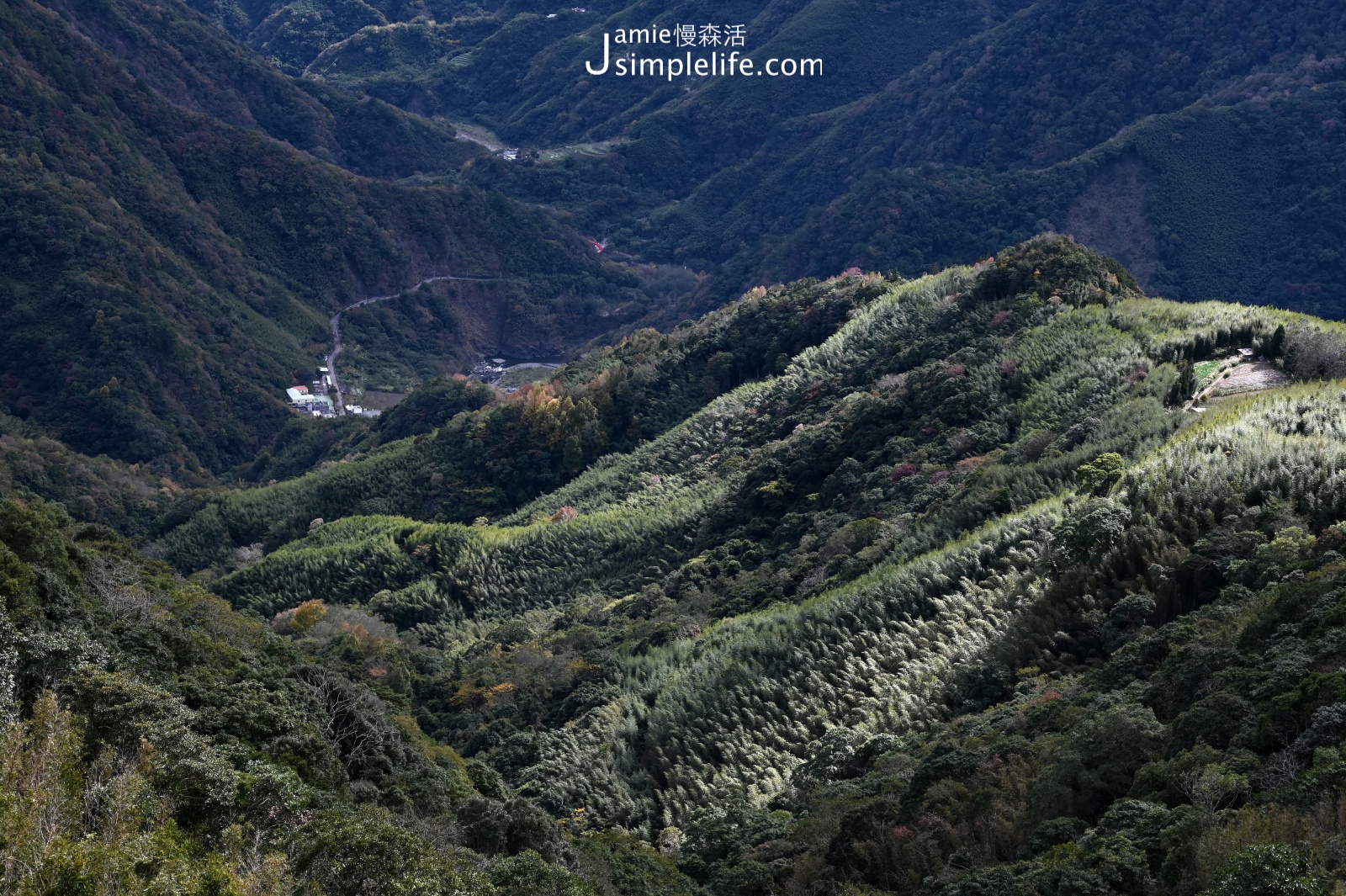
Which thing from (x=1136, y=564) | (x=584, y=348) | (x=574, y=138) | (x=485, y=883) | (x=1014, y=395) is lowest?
(x=485, y=883)

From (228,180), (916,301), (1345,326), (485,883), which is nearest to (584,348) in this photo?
(228,180)

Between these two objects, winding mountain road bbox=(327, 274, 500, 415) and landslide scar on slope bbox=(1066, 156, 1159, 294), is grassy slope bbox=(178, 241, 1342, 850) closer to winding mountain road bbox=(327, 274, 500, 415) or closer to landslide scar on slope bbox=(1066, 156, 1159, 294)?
winding mountain road bbox=(327, 274, 500, 415)

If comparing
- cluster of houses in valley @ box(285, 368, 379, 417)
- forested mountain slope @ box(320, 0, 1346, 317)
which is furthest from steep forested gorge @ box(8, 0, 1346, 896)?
cluster of houses in valley @ box(285, 368, 379, 417)

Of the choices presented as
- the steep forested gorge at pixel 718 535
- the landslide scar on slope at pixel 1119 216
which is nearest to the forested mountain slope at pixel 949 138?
the landslide scar on slope at pixel 1119 216

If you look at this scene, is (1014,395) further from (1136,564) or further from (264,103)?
(264,103)

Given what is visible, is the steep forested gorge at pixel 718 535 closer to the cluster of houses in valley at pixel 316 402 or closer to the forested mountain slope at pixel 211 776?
the forested mountain slope at pixel 211 776

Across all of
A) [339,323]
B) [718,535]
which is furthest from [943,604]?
[339,323]
